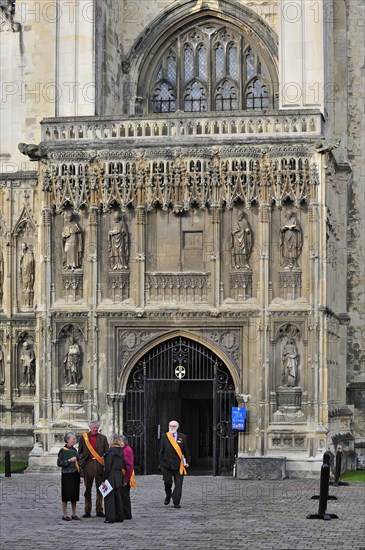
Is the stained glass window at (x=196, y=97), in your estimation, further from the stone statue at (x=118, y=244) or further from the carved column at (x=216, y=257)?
the carved column at (x=216, y=257)

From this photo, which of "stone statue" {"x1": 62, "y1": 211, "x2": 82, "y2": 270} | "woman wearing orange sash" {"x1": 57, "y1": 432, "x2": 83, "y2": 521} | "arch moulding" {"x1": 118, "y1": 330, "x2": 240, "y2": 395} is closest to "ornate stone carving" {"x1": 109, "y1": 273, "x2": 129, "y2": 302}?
"stone statue" {"x1": 62, "y1": 211, "x2": 82, "y2": 270}

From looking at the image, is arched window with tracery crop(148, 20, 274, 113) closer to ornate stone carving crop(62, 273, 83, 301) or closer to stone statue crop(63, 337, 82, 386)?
ornate stone carving crop(62, 273, 83, 301)

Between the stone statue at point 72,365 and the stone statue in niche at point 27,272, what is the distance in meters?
4.24

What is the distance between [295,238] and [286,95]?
4.42m

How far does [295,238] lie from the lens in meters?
33.3

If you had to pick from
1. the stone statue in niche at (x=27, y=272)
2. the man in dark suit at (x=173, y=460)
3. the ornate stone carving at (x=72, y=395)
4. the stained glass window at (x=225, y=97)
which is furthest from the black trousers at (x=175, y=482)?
the stained glass window at (x=225, y=97)

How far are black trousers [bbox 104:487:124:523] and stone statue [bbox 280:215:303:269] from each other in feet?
37.9

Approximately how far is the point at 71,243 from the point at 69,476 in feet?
37.6

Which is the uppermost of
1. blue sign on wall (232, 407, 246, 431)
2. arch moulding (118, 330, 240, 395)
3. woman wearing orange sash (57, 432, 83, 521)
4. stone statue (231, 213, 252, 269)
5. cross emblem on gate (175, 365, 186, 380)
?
stone statue (231, 213, 252, 269)

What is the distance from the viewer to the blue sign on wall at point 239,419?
3291cm

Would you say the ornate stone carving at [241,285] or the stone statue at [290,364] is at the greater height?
the ornate stone carving at [241,285]

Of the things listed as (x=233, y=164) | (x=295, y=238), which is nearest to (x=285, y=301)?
(x=295, y=238)

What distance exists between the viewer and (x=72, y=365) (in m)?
33.9

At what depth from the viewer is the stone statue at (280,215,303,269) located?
33.3m
